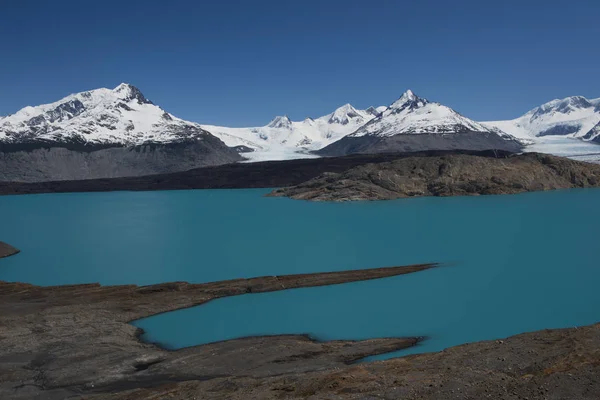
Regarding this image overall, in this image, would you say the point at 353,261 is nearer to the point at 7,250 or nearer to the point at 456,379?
the point at 456,379

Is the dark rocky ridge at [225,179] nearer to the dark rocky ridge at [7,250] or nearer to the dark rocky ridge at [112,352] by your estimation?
the dark rocky ridge at [7,250]

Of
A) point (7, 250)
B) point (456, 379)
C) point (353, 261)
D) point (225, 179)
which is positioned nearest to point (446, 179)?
point (353, 261)

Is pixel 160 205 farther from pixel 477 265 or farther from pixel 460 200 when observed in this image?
pixel 477 265

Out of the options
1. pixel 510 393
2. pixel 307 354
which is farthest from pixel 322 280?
pixel 510 393

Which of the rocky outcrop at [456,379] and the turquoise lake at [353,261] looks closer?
the rocky outcrop at [456,379]

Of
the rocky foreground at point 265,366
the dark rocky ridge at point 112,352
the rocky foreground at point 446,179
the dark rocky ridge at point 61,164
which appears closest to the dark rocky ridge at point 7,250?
the dark rocky ridge at point 112,352
